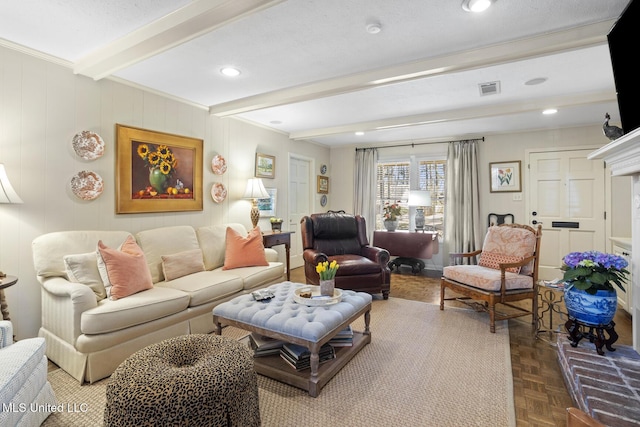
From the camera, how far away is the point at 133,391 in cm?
127

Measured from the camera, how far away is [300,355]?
205cm

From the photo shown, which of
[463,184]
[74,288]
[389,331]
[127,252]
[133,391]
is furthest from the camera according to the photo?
[463,184]

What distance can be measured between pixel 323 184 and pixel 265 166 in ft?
5.69

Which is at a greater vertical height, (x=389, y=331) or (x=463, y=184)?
(x=463, y=184)

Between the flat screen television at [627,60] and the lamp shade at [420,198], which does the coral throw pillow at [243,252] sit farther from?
the flat screen television at [627,60]

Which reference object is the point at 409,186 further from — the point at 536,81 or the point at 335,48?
the point at 335,48

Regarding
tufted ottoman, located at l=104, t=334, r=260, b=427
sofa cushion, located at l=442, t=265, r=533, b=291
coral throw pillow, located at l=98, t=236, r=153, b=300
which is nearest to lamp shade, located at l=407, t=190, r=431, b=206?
sofa cushion, located at l=442, t=265, r=533, b=291

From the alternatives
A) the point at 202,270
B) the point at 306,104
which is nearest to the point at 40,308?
the point at 202,270

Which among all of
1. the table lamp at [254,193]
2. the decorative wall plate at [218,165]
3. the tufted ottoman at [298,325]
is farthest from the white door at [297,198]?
the tufted ottoman at [298,325]

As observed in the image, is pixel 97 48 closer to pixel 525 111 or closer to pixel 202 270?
pixel 202 270

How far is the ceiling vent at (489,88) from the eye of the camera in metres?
3.06

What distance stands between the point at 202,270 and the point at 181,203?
869 mm

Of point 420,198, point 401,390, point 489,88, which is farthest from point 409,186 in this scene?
point 401,390

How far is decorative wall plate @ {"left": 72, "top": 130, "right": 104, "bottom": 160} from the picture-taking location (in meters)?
2.71
